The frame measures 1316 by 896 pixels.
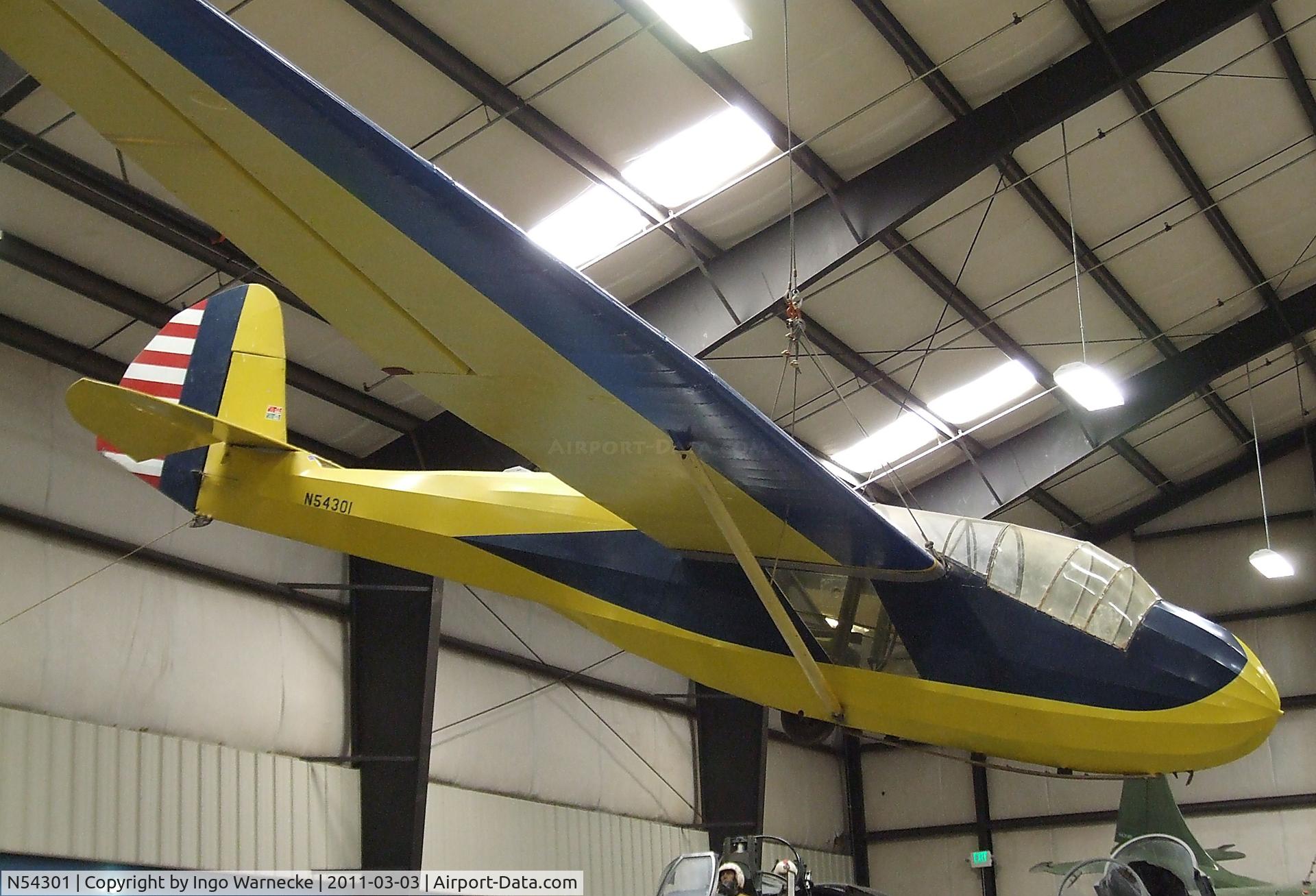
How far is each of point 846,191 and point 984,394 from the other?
5826 mm

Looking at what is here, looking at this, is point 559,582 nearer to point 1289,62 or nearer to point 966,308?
point 966,308

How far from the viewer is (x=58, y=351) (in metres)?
11.9

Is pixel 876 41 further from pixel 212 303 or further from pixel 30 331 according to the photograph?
pixel 30 331

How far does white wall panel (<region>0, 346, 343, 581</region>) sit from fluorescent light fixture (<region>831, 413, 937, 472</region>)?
8.97 metres

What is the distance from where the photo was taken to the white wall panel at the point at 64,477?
11.4m

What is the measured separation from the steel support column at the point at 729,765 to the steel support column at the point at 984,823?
19.2 ft

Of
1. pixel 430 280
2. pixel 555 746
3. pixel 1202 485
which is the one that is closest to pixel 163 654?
pixel 555 746

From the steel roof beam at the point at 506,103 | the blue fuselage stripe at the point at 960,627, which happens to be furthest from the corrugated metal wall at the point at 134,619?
the blue fuselage stripe at the point at 960,627

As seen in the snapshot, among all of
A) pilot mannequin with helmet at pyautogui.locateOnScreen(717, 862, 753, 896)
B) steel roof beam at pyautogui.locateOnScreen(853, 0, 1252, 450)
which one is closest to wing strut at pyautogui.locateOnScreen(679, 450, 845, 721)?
pilot mannequin with helmet at pyautogui.locateOnScreen(717, 862, 753, 896)

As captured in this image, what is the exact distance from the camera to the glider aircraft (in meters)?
5.30

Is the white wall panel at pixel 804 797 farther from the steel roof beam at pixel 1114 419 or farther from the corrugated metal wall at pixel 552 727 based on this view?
the steel roof beam at pixel 1114 419

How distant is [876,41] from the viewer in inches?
443

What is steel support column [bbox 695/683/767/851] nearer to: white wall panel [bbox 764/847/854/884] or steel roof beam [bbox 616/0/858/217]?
white wall panel [bbox 764/847/854/884]

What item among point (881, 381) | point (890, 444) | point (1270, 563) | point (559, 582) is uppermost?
point (881, 381)
